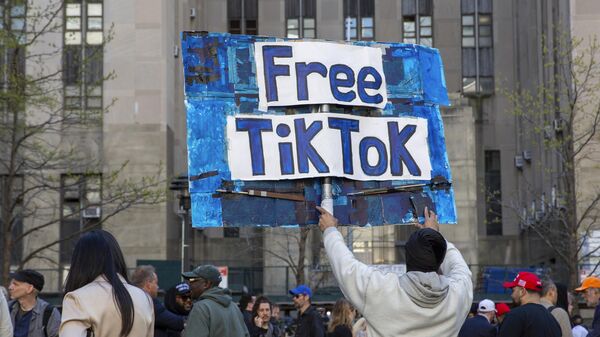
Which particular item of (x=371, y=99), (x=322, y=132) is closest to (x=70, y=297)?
(x=322, y=132)

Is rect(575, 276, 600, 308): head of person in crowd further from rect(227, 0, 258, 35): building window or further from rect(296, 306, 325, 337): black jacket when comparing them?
rect(227, 0, 258, 35): building window

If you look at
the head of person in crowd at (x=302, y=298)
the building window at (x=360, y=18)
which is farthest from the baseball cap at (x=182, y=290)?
the building window at (x=360, y=18)

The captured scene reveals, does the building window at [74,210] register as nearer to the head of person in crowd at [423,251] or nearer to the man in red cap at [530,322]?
the man in red cap at [530,322]

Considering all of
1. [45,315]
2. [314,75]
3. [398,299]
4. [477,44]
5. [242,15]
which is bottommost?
[45,315]

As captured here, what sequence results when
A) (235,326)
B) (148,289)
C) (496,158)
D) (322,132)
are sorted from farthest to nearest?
(496,158) < (148,289) < (235,326) < (322,132)

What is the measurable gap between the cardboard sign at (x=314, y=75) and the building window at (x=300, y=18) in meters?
40.9

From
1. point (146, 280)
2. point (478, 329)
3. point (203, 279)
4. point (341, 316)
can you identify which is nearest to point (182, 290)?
point (146, 280)

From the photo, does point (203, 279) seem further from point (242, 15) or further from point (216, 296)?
point (242, 15)

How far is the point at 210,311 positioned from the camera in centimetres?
995

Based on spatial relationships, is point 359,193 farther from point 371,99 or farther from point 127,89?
point 127,89

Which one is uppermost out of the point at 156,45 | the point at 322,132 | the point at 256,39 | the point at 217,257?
the point at 156,45

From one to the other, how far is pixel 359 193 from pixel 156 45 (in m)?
28.4

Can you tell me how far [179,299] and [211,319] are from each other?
259cm

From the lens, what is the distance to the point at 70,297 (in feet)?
18.7
